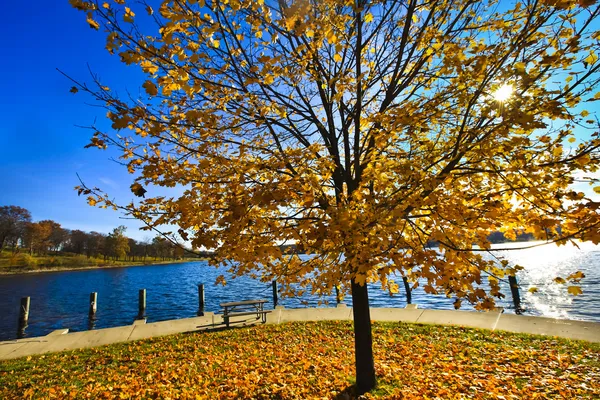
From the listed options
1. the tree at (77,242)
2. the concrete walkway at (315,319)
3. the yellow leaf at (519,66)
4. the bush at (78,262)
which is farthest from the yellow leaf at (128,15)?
the tree at (77,242)

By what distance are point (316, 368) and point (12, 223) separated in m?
117

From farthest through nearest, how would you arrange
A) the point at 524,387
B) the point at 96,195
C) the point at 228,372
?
the point at 228,372
the point at 524,387
the point at 96,195

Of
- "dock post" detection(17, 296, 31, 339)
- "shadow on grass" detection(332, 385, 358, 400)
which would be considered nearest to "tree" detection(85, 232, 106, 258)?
"dock post" detection(17, 296, 31, 339)

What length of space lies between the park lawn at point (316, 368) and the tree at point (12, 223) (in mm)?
109439

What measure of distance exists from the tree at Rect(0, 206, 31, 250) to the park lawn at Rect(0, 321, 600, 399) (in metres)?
109

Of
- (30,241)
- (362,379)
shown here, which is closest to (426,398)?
(362,379)

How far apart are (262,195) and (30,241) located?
391 feet

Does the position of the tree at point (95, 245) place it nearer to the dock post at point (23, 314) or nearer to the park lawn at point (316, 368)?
the dock post at point (23, 314)

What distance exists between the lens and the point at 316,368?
6.26 m

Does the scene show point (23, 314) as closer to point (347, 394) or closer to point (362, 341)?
point (347, 394)

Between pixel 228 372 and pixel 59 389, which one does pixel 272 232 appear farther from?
pixel 59 389

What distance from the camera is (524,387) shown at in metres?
4.96

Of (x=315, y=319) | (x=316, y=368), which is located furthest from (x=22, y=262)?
(x=316, y=368)

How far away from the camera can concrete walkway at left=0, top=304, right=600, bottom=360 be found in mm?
8320
